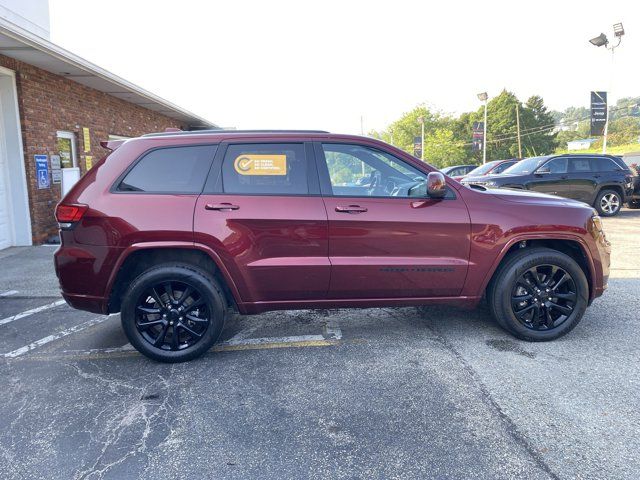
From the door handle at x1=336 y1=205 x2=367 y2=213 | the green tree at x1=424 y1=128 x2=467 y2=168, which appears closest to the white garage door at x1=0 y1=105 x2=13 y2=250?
the door handle at x1=336 y1=205 x2=367 y2=213

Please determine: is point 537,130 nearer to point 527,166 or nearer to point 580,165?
point 580,165

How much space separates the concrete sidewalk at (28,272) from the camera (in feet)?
19.3

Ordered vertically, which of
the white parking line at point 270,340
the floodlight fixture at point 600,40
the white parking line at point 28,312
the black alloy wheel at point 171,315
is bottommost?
the white parking line at point 270,340

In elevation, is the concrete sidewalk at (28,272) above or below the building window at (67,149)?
below

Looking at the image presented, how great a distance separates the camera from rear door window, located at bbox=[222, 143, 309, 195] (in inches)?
143

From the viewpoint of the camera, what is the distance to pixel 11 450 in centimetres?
252

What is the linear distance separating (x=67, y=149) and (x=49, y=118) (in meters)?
0.97

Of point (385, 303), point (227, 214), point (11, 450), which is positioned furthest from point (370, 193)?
point (11, 450)

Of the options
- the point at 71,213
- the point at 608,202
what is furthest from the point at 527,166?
the point at 71,213

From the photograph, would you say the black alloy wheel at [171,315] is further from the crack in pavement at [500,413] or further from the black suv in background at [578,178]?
the black suv in background at [578,178]

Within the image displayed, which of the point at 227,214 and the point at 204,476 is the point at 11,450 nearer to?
the point at 204,476

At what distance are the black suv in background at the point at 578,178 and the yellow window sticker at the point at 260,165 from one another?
357 inches

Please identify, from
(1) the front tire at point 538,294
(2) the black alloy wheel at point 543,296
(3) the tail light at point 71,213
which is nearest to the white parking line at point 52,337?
(3) the tail light at point 71,213

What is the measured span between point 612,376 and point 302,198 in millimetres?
2732
